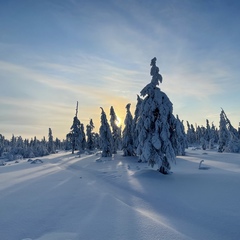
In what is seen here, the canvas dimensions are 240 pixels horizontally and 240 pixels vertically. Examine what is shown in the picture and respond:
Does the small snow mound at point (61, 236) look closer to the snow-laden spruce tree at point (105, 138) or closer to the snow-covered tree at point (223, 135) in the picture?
the snow-laden spruce tree at point (105, 138)

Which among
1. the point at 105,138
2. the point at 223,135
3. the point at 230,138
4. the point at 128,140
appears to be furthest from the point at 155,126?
the point at 223,135

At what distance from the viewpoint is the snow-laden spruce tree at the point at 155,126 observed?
1773 centimetres

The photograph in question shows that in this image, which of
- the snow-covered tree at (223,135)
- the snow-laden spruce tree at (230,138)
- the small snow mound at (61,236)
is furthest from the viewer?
the snow-covered tree at (223,135)

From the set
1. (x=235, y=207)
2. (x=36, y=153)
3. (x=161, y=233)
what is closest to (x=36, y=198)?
(x=161, y=233)

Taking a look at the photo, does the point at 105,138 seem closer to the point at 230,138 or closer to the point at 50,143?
the point at 230,138

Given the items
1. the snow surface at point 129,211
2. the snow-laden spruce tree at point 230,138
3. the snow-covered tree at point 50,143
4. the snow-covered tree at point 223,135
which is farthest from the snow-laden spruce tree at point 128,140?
the snow-covered tree at point 50,143

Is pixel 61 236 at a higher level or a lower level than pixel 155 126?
lower

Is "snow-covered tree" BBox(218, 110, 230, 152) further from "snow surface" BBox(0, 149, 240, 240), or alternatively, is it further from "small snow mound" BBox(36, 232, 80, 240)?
"small snow mound" BBox(36, 232, 80, 240)

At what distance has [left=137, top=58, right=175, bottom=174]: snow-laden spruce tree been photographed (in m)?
17.7

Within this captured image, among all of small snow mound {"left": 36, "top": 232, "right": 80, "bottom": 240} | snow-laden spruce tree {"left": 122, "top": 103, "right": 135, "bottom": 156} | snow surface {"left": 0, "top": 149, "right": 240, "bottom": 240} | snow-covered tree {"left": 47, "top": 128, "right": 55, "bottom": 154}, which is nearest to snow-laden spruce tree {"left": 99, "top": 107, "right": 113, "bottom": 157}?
snow-laden spruce tree {"left": 122, "top": 103, "right": 135, "bottom": 156}

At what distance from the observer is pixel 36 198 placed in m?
11.3

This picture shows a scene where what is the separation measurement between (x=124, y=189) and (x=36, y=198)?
5.72m

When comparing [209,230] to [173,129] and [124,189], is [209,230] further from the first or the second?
[173,129]

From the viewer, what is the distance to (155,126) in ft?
60.0
